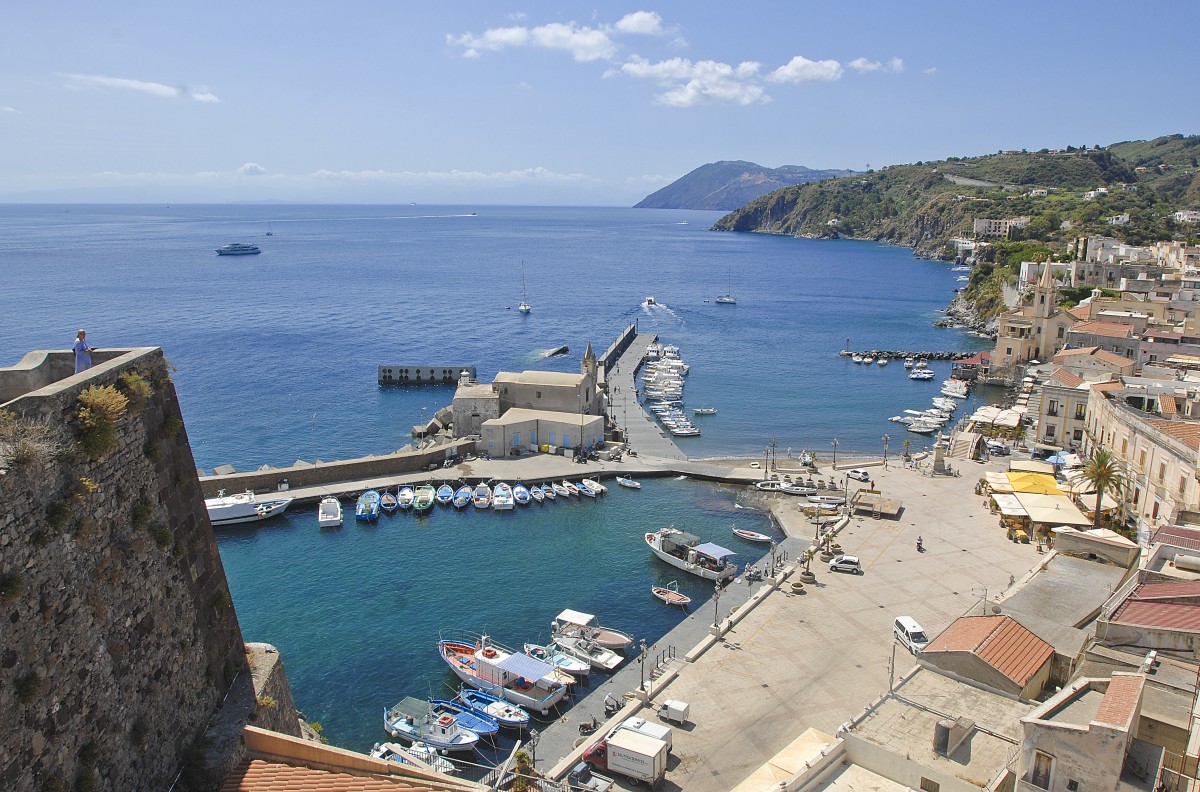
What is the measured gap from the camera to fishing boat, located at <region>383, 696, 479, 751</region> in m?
24.7

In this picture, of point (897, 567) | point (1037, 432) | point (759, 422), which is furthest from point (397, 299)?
point (897, 567)

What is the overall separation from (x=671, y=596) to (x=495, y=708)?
10545 millimetres

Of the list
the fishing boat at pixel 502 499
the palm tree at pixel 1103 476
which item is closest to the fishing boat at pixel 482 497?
the fishing boat at pixel 502 499

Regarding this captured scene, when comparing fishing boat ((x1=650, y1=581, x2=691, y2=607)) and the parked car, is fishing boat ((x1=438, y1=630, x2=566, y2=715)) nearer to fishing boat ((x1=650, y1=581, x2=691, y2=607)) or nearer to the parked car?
fishing boat ((x1=650, y1=581, x2=691, y2=607))

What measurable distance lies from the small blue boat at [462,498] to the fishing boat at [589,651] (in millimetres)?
16585

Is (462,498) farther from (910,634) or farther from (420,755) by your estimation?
(910,634)

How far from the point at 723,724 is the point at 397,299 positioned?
120 meters

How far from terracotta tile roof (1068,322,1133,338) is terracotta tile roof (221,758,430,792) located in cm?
7153

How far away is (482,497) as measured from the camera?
4594 centimetres

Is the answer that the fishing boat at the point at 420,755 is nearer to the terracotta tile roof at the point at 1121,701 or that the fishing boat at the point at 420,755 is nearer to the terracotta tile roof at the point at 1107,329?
the terracotta tile roof at the point at 1121,701

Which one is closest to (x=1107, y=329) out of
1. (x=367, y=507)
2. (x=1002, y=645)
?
(x=1002, y=645)

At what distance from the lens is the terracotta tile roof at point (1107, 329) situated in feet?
Result: 216

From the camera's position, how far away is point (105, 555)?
343 inches

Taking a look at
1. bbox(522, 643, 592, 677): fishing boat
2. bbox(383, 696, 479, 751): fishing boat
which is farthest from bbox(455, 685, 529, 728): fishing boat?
bbox(522, 643, 592, 677): fishing boat
